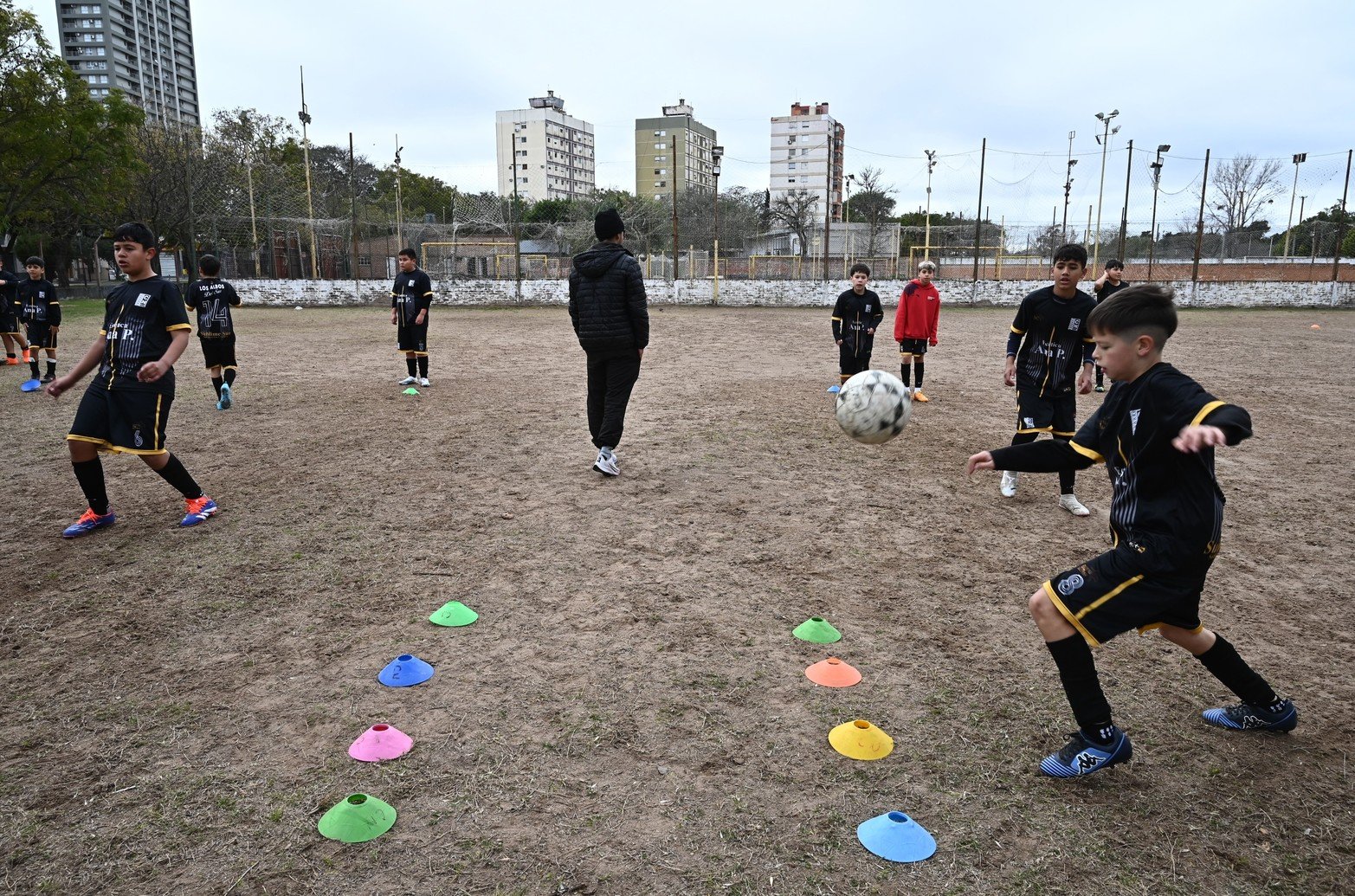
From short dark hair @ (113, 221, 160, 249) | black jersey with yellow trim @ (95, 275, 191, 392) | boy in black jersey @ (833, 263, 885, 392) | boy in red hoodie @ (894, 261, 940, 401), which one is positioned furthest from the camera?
boy in red hoodie @ (894, 261, 940, 401)

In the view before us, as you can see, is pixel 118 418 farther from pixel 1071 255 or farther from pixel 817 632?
pixel 1071 255

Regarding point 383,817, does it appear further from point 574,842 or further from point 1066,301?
point 1066,301

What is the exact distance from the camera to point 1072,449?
10.7 feet

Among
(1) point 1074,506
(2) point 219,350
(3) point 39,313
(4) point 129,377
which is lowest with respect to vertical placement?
(1) point 1074,506

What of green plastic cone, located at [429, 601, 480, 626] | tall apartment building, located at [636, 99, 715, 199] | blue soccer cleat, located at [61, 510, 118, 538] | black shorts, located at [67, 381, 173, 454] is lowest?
green plastic cone, located at [429, 601, 480, 626]

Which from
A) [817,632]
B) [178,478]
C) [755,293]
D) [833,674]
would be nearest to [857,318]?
[817,632]

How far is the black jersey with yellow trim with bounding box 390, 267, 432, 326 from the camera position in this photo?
39.4 ft

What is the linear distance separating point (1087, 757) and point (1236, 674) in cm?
79

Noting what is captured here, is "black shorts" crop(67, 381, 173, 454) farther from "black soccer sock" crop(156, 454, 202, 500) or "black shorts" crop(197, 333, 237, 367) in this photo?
"black shorts" crop(197, 333, 237, 367)

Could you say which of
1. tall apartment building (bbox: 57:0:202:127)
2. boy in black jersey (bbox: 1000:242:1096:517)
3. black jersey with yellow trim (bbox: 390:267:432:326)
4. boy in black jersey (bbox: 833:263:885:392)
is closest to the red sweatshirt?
boy in black jersey (bbox: 833:263:885:392)

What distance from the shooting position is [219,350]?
10.5 metres

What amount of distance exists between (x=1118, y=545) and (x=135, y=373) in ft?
19.3

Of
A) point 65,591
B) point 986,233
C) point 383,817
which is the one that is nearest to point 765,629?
point 383,817

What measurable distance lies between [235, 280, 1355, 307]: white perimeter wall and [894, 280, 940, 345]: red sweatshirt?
74.2ft
